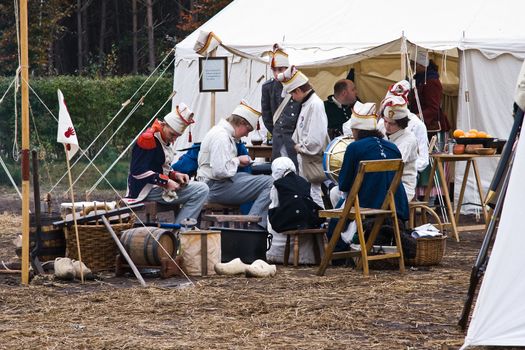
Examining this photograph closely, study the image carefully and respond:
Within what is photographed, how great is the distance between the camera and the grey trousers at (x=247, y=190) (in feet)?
35.2

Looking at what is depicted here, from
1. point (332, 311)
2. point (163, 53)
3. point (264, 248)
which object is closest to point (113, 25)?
point (163, 53)

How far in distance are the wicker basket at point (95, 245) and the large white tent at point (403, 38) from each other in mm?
5081

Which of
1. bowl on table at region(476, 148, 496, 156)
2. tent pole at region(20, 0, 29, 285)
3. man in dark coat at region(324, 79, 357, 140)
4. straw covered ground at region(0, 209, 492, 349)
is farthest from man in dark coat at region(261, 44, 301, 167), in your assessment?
tent pole at region(20, 0, 29, 285)

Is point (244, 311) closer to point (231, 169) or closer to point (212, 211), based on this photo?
point (231, 169)

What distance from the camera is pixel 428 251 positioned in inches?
380

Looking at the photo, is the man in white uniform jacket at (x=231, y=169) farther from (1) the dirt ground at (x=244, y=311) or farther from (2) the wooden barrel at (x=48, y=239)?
(2) the wooden barrel at (x=48, y=239)

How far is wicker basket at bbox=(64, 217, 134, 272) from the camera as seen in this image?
9125 millimetres

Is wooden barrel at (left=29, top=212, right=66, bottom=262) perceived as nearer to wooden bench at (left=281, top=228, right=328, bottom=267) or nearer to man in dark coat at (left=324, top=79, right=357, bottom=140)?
wooden bench at (left=281, top=228, right=328, bottom=267)

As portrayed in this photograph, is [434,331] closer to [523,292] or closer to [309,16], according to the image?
[523,292]

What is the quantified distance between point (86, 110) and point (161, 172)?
11.3m

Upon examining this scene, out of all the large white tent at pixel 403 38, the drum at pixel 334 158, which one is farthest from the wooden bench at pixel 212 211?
the large white tent at pixel 403 38

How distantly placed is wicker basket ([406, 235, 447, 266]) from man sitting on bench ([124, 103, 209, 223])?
76.4 inches

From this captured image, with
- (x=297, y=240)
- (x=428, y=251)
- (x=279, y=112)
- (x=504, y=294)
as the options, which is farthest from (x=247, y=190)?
(x=504, y=294)

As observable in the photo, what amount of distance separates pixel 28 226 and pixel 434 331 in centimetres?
323
